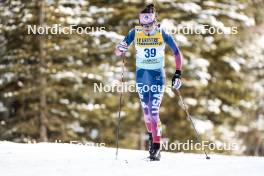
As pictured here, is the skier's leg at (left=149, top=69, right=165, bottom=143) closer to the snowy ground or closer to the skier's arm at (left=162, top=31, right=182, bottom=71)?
the skier's arm at (left=162, top=31, right=182, bottom=71)

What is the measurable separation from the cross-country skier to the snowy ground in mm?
504

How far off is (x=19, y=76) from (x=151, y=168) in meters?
14.5

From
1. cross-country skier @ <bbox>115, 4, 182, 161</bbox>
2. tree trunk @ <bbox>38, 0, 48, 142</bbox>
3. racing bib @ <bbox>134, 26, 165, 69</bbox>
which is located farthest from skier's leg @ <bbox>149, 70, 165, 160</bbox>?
tree trunk @ <bbox>38, 0, 48, 142</bbox>

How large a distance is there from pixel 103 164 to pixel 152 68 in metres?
1.49

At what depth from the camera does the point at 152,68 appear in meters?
8.30

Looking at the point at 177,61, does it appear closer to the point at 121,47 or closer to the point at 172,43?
the point at 172,43

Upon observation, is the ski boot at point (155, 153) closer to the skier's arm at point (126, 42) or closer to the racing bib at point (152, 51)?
the racing bib at point (152, 51)

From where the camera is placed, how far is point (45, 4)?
20766 mm

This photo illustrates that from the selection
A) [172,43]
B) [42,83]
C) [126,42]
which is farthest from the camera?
[42,83]

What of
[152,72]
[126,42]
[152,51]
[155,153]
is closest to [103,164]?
[155,153]

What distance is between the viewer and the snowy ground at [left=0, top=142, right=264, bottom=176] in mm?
6820

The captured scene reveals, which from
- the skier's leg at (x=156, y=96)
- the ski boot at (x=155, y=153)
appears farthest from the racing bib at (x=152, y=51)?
the ski boot at (x=155, y=153)

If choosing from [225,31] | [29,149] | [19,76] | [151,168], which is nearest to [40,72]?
[19,76]

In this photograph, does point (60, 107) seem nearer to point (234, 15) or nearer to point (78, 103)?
point (78, 103)
